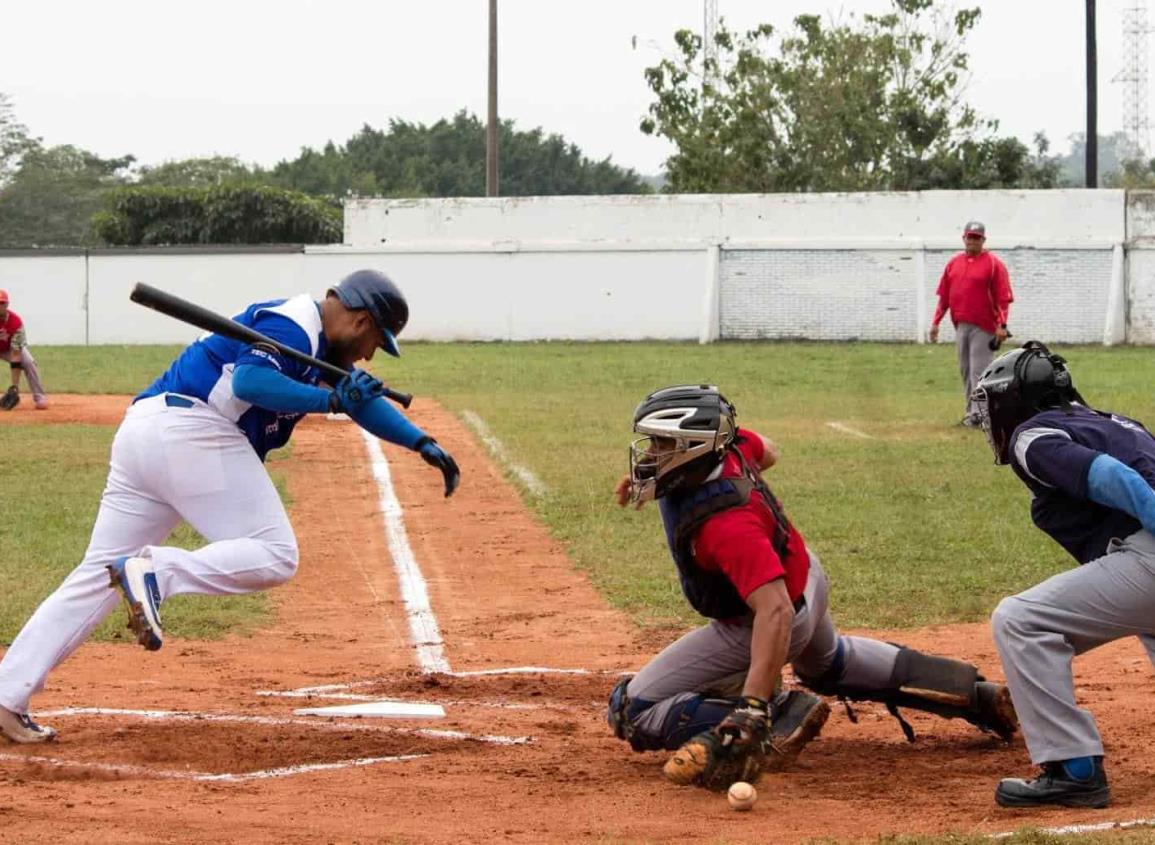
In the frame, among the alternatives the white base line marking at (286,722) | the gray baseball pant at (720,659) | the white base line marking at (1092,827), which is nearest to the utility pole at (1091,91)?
the gray baseball pant at (720,659)

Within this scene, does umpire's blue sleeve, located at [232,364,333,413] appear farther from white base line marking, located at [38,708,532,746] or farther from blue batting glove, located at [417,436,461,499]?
white base line marking, located at [38,708,532,746]

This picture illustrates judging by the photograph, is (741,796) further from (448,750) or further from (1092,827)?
(448,750)

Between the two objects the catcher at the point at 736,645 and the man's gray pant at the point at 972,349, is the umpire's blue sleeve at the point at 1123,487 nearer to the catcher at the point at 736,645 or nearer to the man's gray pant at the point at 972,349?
the catcher at the point at 736,645

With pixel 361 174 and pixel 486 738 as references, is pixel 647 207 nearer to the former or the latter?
pixel 486 738

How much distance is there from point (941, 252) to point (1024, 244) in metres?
1.71

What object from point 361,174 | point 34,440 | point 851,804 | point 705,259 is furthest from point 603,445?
point 361,174

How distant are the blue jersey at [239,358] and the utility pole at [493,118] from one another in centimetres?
3709

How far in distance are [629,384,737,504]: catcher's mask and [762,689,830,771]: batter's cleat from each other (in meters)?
0.99

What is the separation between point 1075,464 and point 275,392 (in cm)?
282

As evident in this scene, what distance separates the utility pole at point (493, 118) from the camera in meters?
43.8

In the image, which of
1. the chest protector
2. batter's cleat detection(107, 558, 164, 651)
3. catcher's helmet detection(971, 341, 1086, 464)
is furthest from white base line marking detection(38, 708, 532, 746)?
catcher's helmet detection(971, 341, 1086, 464)

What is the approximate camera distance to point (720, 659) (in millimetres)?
6445

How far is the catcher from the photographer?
5.88 metres

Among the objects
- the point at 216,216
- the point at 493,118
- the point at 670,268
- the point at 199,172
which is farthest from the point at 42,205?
the point at 670,268
